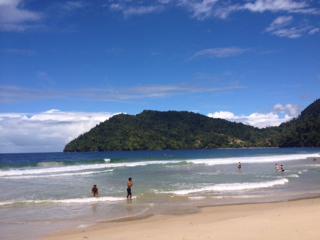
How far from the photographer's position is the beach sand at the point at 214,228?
11844mm

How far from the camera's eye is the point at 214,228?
13023mm

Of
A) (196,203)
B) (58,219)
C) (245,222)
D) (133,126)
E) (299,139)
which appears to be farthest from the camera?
(133,126)

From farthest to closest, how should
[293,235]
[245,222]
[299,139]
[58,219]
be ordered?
[299,139]
[58,219]
[245,222]
[293,235]

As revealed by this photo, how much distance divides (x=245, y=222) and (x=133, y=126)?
174840mm

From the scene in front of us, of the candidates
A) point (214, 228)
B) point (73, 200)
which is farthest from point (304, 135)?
point (214, 228)

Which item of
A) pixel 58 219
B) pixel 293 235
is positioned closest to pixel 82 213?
pixel 58 219

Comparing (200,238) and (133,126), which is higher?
(133,126)

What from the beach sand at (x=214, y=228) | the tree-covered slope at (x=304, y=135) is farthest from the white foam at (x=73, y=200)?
the tree-covered slope at (x=304, y=135)

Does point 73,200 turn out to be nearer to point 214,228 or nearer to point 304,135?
point 214,228

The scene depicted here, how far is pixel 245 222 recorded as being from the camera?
13688 millimetres

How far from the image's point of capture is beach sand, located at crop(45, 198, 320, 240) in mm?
11844

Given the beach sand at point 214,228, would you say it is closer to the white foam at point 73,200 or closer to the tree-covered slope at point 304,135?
the white foam at point 73,200

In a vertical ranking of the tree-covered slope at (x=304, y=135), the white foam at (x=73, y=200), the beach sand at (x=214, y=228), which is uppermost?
the tree-covered slope at (x=304, y=135)

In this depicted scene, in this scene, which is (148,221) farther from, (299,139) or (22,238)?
(299,139)
